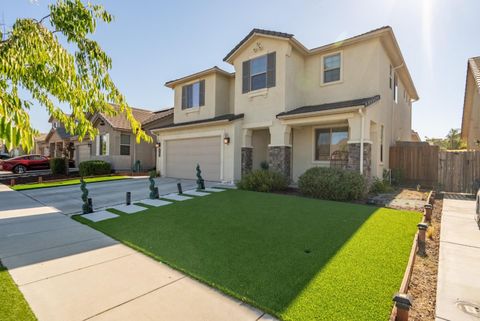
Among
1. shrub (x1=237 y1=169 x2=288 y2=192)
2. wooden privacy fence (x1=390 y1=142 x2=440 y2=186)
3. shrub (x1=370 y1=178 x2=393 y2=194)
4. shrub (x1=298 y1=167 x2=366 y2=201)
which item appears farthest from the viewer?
wooden privacy fence (x1=390 y1=142 x2=440 y2=186)

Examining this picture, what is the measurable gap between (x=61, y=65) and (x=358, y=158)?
960cm

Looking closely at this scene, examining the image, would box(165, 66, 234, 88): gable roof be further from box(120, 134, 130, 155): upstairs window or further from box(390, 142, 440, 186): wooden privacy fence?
box(390, 142, 440, 186): wooden privacy fence

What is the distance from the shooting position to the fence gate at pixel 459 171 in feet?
35.0

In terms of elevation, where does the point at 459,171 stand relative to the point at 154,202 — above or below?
above

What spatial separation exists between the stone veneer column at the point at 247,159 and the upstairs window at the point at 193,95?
183 inches

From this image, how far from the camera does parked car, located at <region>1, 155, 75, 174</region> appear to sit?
2173 cm

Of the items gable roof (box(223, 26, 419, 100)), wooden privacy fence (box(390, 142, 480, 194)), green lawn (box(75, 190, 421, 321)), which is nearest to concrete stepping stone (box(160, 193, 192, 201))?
green lawn (box(75, 190, 421, 321))

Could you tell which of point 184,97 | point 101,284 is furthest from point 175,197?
point 184,97

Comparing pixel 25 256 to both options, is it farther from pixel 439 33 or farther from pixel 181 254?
pixel 439 33

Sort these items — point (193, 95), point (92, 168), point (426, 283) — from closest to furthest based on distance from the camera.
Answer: point (426, 283), point (193, 95), point (92, 168)

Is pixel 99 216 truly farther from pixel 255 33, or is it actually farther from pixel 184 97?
pixel 184 97

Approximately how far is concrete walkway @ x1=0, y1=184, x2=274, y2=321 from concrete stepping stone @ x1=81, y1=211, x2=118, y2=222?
50.7 inches

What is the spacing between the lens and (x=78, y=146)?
25.9m

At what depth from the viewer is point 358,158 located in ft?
32.1
